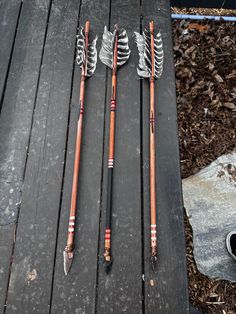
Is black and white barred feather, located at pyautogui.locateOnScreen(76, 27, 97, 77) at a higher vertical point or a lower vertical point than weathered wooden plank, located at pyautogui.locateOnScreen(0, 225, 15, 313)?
higher

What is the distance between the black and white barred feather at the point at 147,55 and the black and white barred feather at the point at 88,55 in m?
0.37

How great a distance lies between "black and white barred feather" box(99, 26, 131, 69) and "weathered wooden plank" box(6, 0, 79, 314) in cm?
28

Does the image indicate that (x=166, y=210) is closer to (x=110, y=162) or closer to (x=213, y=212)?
(x=110, y=162)

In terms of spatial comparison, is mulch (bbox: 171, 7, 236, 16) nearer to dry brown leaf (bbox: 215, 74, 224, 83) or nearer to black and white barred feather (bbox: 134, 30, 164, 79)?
dry brown leaf (bbox: 215, 74, 224, 83)

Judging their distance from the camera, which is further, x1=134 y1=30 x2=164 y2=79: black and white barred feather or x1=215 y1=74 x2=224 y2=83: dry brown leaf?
x1=215 y1=74 x2=224 y2=83: dry brown leaf

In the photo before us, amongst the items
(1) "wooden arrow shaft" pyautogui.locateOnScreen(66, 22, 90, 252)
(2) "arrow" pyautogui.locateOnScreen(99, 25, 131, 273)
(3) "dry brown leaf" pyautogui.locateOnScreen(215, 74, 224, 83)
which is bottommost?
(1) "wooden arrow shaft" pyautogui.locateOnScreen(66, 22, 90, 252)

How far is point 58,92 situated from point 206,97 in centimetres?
199

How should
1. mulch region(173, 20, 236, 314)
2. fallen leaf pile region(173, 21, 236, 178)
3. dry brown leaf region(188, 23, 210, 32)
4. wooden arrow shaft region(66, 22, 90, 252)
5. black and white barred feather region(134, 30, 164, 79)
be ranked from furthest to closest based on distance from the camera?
dry brown leaf region(188, 23, 210, 32) < fallen leaf pile region(173, 21, 236, 178) < mulch region(173, 20, 236, 314) < black and white barred feather region(134, 30, 164, 79) < wooden arrow shaft region(66, 22, 90, 252)

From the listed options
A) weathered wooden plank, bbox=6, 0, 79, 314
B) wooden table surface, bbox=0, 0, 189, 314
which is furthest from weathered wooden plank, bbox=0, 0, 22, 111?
weathered wooden plank, bbox=6, 0, 79, 314

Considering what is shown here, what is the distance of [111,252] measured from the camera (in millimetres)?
2115

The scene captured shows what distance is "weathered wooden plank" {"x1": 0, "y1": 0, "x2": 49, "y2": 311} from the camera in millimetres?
2213

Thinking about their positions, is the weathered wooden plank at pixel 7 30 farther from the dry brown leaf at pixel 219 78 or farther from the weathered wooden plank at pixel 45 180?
the dry brown leaf at pixel 219 78

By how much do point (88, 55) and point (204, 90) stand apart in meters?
1.74

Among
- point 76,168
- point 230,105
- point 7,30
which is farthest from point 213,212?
point 7,30
